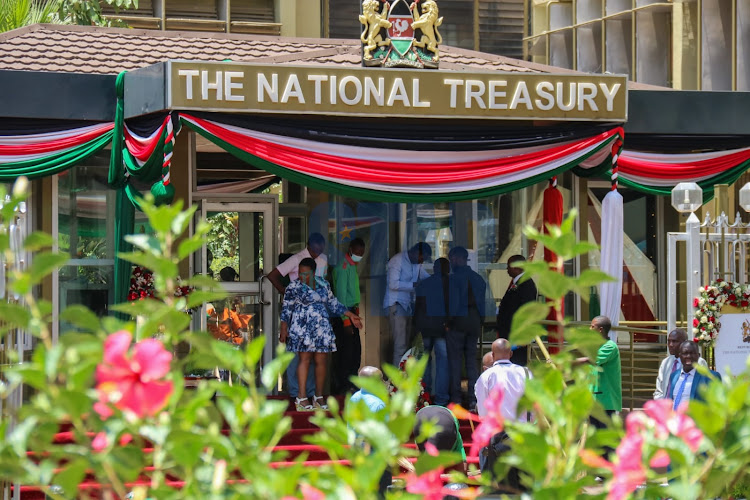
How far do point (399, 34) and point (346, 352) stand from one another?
3.12 metres

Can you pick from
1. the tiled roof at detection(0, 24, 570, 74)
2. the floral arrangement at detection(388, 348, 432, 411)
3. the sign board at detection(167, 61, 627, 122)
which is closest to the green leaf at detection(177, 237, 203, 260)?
the sign board at detection(167, 61, 627, 122)

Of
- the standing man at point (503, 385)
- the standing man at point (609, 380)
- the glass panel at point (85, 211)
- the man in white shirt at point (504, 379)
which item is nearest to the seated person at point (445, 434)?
the standing man at point (503, 385)

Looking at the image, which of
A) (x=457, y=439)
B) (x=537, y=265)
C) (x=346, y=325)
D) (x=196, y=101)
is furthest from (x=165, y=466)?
(x=346, y=325)

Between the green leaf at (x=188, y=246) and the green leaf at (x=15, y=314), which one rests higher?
the green leaf at (x=188, y=246)

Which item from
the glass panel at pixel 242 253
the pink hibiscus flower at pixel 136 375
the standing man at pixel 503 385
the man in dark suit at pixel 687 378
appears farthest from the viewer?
the glass panel at pixel 242 253

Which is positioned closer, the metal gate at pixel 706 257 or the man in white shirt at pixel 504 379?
the man in white shirt at pixel 504 379

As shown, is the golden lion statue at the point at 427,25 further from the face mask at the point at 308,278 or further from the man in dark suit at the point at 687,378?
the man in dark suit at the point at 687,378

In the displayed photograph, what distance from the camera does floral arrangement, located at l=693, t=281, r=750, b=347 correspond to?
10148 millimetres

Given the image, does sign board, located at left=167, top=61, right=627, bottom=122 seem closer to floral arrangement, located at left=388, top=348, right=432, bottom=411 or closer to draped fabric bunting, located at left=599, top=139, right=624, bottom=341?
draped fabric bunting, located at left=599, top=139, right=624, bottom=341

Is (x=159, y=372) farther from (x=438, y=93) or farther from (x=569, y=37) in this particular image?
(x=569, y=37)

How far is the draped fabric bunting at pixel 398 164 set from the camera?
10062mm

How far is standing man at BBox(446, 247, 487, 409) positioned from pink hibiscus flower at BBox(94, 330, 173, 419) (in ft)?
28.5

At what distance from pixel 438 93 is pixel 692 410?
7.86 m

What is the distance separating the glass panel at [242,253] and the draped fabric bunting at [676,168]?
3.71m
